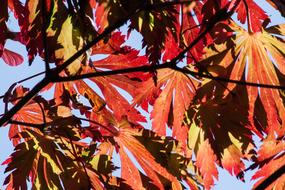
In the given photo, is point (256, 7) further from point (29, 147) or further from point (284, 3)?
point (29, 147)

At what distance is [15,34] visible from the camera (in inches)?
59.9

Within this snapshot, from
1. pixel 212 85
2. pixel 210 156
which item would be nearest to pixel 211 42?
pixel 212 85

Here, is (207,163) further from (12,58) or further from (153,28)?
(12,58)

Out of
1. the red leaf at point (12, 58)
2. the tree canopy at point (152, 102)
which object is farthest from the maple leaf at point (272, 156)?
the red leaf at point (12, 58)

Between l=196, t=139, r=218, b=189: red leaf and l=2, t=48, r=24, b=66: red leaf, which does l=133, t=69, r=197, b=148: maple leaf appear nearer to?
l=196, t=139, r=218, b=189: red leaf

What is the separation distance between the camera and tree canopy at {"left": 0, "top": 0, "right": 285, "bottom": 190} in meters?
1.43

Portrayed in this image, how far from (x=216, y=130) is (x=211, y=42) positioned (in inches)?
11.0

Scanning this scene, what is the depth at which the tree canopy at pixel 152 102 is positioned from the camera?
1433mm

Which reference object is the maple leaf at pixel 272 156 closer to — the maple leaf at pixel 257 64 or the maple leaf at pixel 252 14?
the maple leaf at pixel 257 64

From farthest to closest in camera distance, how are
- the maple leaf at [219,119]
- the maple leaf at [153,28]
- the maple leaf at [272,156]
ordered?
the maple leaf at [272,156] → the maple leaf at [219,119] → the maple leaf at [153,28]

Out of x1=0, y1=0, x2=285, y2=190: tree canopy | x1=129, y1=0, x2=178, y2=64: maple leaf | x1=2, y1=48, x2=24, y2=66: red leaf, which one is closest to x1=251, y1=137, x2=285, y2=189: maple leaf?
x1=0, y1=0, x2=285, y2=190: tree canopy

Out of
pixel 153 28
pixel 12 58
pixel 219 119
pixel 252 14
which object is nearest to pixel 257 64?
pixel 252 14

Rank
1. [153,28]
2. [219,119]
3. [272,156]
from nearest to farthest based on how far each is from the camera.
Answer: [153,28] → [219,119] → [272,156]

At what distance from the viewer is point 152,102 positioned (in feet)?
5.84
